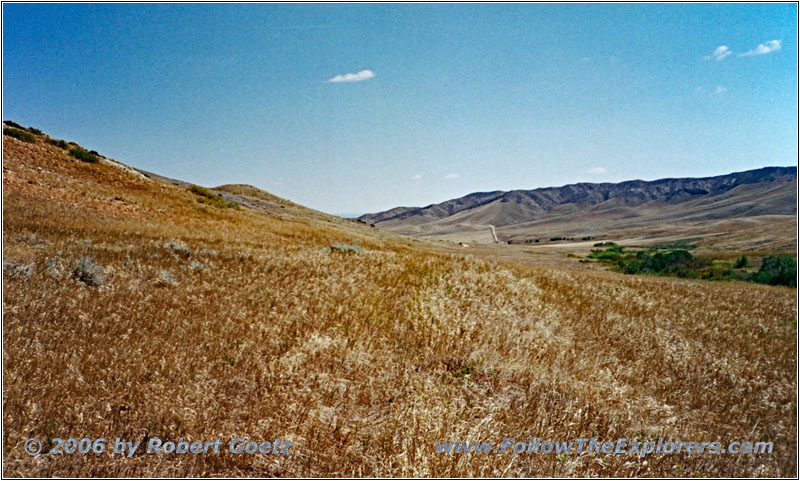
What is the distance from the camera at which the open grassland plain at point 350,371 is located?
3443 mm

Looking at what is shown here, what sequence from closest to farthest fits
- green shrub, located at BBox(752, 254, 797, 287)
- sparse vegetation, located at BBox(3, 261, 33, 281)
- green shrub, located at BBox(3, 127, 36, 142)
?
sparse vegetation, located at BBox(3, 261, 33, 281)
green shrub, located at BBox(752, 254, 797, 287)
green shrub, located at BBox(3, 127, 36, 142)

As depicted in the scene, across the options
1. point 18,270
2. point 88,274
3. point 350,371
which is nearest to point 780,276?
point 350,371

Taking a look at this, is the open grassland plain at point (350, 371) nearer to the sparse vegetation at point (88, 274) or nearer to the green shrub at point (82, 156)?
the sparse vegetation at point (88, 274)

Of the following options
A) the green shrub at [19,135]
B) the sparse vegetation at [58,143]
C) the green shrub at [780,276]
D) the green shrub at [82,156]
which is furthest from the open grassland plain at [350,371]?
the sparse vegetation at [58,143]

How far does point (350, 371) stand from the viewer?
4.80m

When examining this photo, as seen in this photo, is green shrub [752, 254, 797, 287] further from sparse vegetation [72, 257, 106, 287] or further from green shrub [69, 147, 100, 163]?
green shrub [69, 147, 100, 163]

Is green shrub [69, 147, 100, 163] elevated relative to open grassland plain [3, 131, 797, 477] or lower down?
elevated

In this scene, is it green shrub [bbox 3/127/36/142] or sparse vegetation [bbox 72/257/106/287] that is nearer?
sparse vegetation [bbox 72/257/106/287]

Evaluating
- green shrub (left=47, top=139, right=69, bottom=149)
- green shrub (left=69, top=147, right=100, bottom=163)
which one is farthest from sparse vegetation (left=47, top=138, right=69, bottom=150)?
green shrub (left=69, top=147, right=100, bottom=163)

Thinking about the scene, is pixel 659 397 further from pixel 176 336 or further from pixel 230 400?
pixel 176 336

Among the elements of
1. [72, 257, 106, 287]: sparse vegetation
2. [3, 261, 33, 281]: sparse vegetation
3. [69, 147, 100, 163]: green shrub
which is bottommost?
[72, 257, 106, 287]: sparse vegetation

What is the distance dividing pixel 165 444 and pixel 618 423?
15.1 feet

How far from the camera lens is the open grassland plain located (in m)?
3.44

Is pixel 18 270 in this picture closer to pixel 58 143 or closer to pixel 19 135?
pixel 19 135
